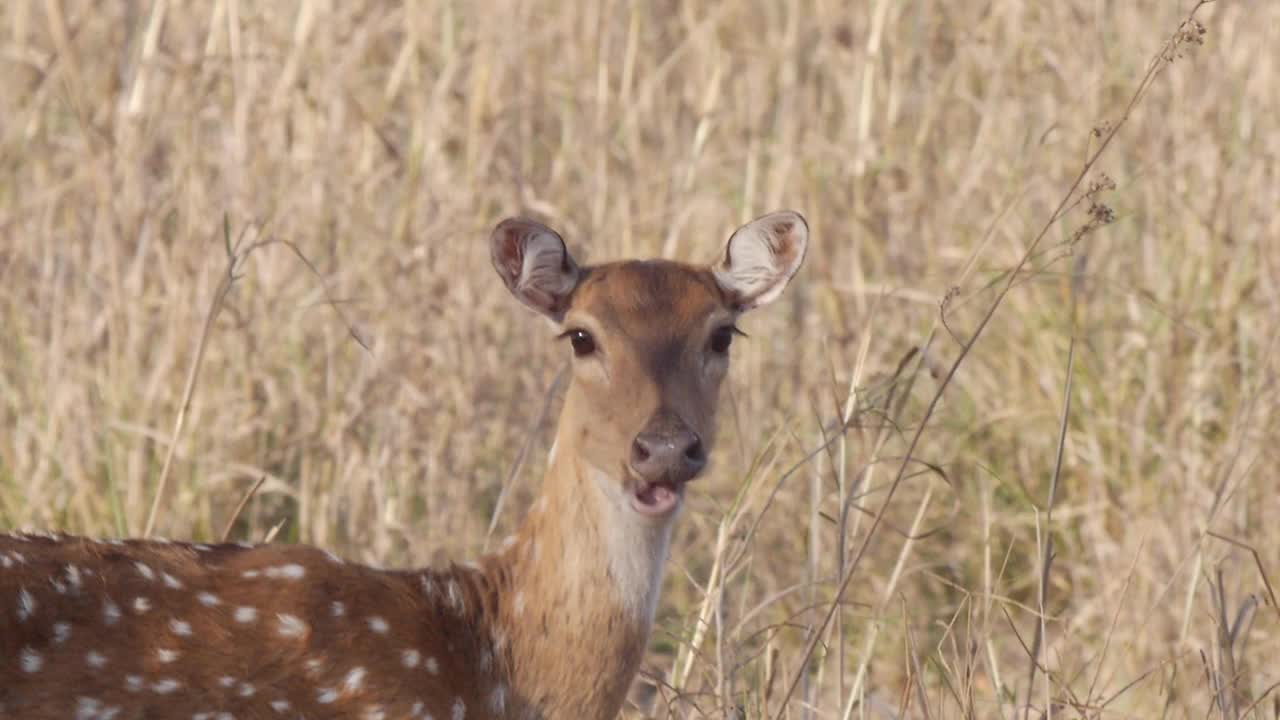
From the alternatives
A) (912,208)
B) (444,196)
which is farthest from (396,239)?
(912,208)

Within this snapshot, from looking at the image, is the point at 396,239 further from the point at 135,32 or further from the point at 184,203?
the point at 135,32

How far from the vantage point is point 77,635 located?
389 cm

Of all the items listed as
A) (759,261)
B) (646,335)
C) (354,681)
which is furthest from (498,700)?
(759,261)

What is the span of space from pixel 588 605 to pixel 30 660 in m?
1.09

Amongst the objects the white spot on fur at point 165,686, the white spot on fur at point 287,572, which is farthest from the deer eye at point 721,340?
the white spot on fur at point 165,686

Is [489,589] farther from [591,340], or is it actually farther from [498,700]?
[591,340]

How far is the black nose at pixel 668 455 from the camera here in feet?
13.3

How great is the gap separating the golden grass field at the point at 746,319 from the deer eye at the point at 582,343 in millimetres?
1293

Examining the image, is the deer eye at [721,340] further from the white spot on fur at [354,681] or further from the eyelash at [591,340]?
the white spot on fur at [354,681]

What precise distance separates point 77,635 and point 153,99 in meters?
3.18

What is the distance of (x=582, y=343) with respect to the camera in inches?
174

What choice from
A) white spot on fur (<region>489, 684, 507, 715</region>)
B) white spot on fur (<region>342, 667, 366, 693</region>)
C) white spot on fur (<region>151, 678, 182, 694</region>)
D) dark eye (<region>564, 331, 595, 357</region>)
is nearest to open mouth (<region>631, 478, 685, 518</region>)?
dark eye (<region>564, 331, 595, 357</region>)

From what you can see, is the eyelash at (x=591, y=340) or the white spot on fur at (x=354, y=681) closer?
the white spot on fur at (x=354, y=681)

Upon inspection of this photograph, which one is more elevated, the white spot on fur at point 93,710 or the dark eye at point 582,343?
the dark eye at point 582,343
